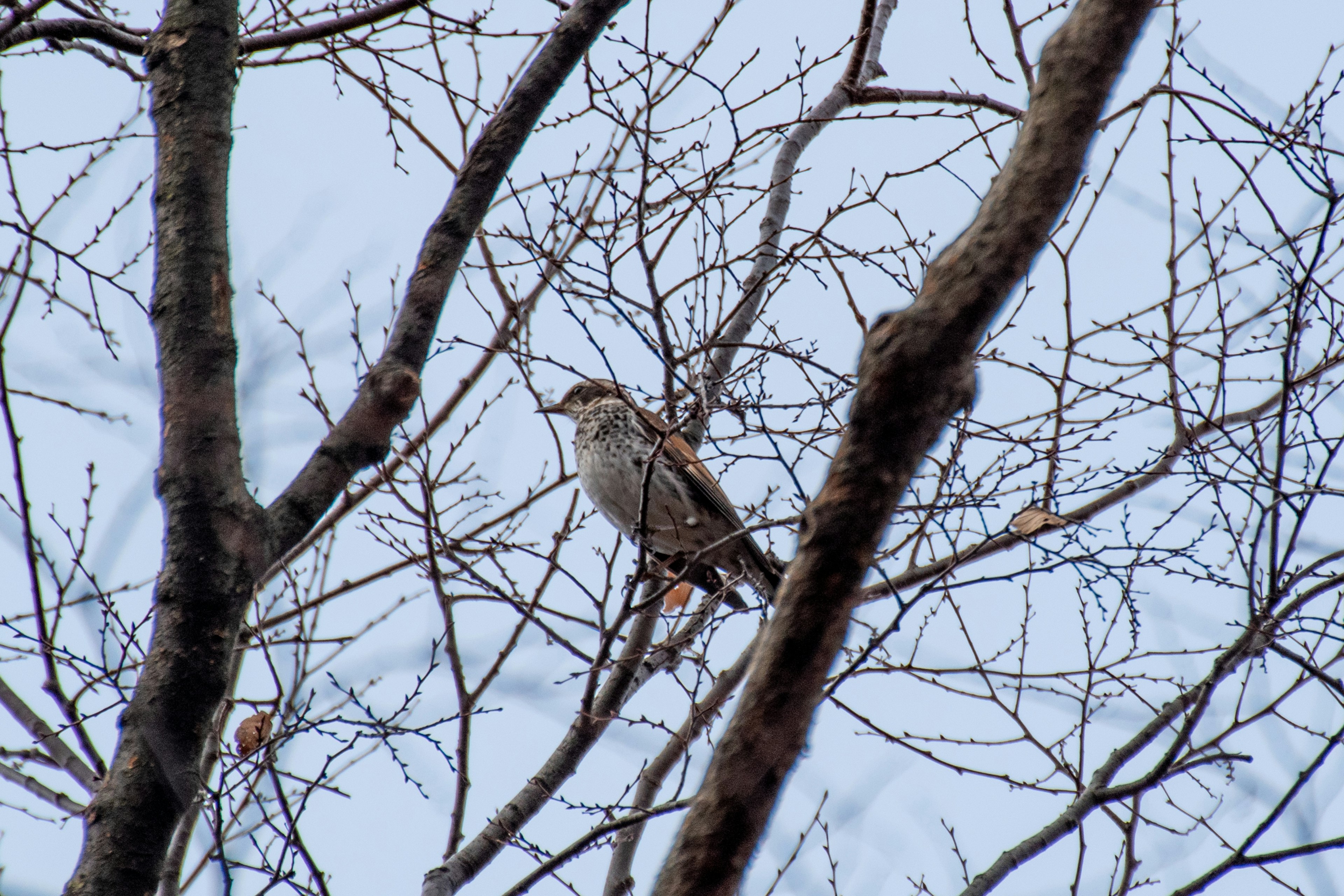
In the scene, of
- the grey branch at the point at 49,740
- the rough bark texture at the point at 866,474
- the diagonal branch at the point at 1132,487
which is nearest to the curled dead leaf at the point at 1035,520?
the diagonal branch at the point at 1132,487

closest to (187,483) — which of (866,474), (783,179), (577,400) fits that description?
(866,474)

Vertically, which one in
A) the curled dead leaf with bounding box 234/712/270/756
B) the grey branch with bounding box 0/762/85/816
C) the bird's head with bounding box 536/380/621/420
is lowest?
the grey branch with bounding box 0/762/85/816

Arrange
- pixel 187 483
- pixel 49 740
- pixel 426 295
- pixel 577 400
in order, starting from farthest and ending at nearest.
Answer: pixel 577 400
pixel 49 740
pixel 426 295
pixel 187 483

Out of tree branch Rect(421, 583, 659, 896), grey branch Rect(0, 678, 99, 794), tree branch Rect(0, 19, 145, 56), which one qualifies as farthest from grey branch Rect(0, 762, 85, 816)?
tree branch Rect(0, 19, 145, 56)

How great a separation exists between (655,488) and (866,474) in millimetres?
4941

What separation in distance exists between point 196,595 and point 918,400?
5.58ft

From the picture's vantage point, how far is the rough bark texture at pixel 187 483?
2443 mm

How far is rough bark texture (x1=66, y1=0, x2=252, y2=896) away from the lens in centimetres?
244

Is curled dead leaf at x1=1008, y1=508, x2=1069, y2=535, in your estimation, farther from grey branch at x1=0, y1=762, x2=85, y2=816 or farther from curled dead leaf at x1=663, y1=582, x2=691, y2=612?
grey branch at x1=0, y1=762, x2=85, y2=816

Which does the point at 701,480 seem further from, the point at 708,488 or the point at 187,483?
the point at 187,483

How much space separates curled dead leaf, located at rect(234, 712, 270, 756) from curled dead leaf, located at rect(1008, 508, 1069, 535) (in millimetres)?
2757

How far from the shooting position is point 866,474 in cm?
176

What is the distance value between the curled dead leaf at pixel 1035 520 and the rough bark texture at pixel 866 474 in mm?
2457

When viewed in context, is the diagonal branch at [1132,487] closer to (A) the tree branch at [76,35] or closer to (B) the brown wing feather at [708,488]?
(B) the brown wing feather at [708,488]
